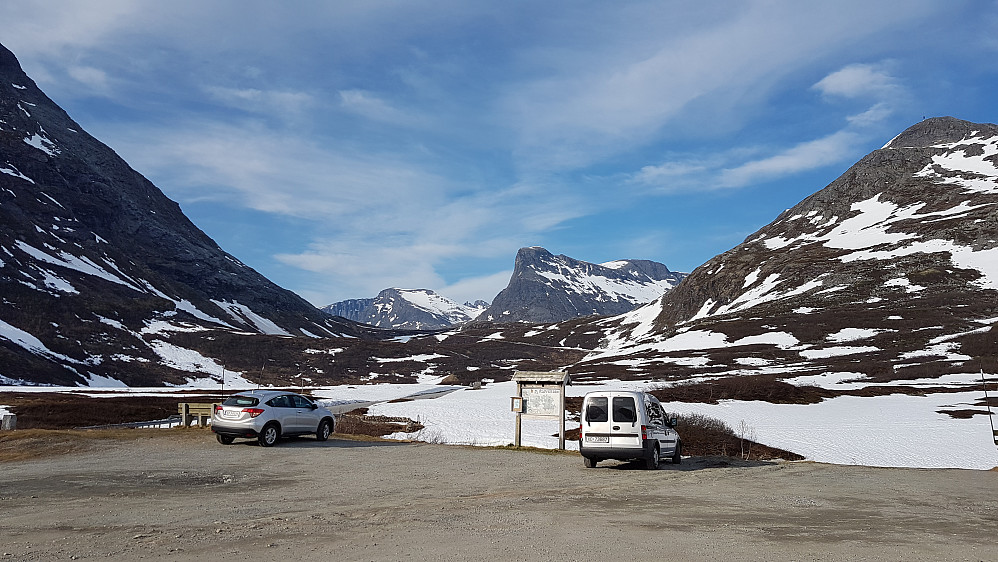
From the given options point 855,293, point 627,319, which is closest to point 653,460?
point 855,293

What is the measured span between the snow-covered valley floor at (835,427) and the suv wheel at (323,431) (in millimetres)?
8025

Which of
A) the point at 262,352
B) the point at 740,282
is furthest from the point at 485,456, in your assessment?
the point at 740,282

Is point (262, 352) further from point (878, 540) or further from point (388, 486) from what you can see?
point (878, 540)

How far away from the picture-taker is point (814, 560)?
8297mm

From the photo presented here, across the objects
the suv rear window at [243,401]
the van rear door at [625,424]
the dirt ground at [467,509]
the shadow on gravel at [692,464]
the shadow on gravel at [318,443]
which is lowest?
the shadow on gravel at [692,464]

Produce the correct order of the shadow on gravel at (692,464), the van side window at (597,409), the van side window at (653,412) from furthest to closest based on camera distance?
the shadow on gravel at (692,464), the van side window at (653,412), the van side window at (597,409)

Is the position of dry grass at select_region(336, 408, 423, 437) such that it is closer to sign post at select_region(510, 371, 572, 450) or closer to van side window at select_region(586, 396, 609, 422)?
sign post at select_region(510, 371, 572, 450)

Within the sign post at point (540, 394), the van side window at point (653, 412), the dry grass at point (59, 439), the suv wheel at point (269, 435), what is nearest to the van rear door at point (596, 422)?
the van side window at point (653, 412)

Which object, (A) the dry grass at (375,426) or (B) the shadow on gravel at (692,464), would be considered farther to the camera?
(A) the dry grass at (375,426)

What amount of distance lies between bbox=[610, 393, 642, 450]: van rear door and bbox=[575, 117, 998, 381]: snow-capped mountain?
57500 millimetres

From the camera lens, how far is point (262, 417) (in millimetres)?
23594

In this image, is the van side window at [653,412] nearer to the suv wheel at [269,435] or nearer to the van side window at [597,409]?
the van side window at [597,409]

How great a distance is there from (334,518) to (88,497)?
5.88 meters

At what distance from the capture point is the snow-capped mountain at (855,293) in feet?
266
